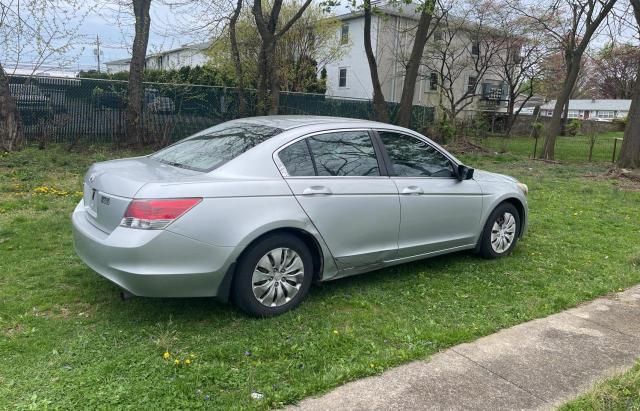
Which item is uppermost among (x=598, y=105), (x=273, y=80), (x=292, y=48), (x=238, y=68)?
(x=292, y=48)

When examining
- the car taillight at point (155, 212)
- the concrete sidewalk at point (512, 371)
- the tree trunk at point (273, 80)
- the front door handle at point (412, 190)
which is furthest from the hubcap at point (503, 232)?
the tree trunk at point (273, 80)

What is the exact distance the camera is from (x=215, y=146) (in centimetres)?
445

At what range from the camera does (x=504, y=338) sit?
3.96 metres

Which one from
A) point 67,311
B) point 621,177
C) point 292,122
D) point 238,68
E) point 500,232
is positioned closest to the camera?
point 67,311

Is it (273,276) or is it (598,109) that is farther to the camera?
(598,109)

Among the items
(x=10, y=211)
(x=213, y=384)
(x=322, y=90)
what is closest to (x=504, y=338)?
(x=213, y=384)

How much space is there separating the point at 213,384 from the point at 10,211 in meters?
5.37

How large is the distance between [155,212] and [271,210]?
82cm

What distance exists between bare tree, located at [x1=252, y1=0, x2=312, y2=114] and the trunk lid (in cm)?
1168

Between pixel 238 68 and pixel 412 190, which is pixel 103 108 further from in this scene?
pixel 412 190

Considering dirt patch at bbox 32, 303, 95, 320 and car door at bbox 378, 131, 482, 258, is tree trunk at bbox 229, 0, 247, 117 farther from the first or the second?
dirt patch at bbox 32, 303, 95, 320

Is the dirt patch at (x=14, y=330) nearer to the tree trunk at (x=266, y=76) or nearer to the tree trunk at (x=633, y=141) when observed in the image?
the tree trunk at (x=266, y=76)

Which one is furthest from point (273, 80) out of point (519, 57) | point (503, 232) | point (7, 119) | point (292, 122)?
point (519, 57)

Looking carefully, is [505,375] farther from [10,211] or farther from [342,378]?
[10,211]
